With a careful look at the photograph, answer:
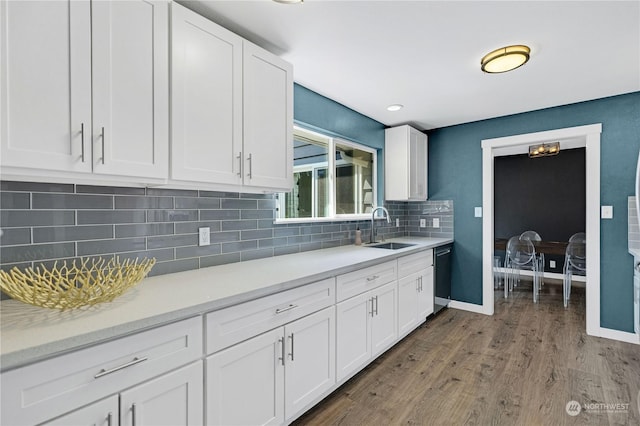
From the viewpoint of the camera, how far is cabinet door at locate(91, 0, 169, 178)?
4.08 feet

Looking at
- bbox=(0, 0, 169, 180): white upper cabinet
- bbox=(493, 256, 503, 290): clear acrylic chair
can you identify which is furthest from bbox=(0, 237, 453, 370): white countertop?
bbox=(493, 256, 503, 290): clear acrylic chair

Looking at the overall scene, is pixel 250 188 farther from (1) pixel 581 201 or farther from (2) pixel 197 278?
(1) pixel 581 201

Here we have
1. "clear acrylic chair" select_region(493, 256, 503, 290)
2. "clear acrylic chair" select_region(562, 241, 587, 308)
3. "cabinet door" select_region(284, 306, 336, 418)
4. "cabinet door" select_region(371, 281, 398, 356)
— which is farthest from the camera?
"clear acrylic chair" select_region(493, 256, 503, 290)

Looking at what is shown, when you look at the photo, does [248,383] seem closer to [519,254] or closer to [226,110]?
[226,110]

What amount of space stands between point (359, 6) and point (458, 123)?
8.68 ft

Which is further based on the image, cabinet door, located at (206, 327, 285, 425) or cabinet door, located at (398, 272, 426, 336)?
cabinet door, located at (398, 272, 426, 336)

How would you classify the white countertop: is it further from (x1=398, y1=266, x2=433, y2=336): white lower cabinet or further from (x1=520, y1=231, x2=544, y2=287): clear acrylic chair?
(x1=520, y1=231, x2=544, y2=287): clear acrylic chair

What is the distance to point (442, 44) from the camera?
2.00m

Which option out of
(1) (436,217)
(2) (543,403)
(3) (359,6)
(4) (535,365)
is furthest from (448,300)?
(3) (359,6)

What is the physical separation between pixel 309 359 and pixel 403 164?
8.44 feet

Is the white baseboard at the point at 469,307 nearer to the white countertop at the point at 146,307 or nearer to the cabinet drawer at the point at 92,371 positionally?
the white countertop at the point at 146,307

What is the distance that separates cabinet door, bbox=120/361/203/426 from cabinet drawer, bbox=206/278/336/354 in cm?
13

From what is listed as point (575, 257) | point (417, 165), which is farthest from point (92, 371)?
point (575, 257)

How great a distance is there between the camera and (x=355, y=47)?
2041 mm
